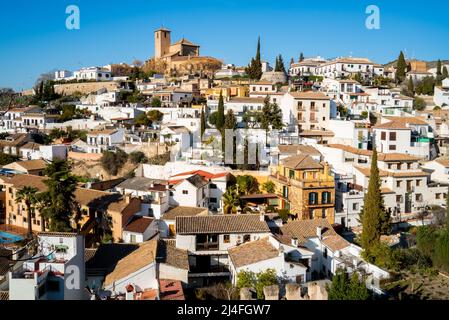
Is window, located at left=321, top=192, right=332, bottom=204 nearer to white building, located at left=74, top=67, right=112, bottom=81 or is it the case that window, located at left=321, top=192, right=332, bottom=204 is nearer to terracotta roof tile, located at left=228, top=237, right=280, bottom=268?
terracotta roof tile, located at left=228, top=237, right=280, bottom=268

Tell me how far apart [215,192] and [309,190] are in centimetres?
381

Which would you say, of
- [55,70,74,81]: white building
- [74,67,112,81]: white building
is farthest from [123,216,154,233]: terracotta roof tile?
[55,70,74,81]: white building

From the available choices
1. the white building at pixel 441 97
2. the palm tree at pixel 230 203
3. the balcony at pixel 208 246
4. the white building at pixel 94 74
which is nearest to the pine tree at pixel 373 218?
the balcony at pixel 208 246

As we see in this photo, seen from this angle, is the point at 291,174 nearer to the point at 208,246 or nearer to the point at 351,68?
the point at 208,246

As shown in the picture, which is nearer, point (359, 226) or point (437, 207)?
point (359, 226)

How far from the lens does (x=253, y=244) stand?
12812mm

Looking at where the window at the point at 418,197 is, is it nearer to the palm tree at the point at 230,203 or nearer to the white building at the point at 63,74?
the palm tree at the point at 230,203

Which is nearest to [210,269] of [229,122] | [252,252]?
[252,252]

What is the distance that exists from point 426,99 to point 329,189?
21418 millimetres

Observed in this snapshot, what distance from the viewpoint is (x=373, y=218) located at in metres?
13.8

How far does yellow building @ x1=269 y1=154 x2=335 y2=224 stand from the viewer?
639 inches

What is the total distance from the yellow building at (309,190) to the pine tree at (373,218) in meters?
2.29

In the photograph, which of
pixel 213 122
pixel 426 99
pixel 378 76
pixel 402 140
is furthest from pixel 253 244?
pixel 378 76
